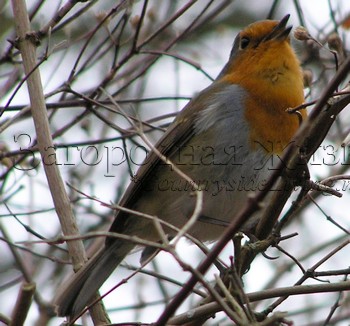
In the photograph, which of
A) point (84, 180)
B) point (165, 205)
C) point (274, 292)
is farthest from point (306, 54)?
point (274, 292)

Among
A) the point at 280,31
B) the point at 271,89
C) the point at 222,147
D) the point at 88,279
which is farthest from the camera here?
the point at 280,31

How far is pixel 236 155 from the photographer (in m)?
3.83

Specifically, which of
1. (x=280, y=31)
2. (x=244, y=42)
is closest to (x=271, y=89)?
(x=280, y=31)

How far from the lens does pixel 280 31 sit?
13.8 feet

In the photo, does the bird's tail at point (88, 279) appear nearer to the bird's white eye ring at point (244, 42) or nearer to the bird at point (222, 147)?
the bird at point (222, 147)

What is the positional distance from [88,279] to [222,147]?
108 centimetres

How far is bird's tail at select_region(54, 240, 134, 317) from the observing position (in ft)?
10.9

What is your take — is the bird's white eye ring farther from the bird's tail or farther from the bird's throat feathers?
the bird's tail

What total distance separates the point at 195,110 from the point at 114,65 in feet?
2.38

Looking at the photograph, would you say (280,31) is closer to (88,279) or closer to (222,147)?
(222,147)

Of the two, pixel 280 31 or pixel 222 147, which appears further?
pixel 280 31

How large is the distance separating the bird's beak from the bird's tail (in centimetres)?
160

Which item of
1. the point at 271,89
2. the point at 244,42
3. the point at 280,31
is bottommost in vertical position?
the point at 271,89

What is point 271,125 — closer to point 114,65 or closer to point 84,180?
point 114,65
